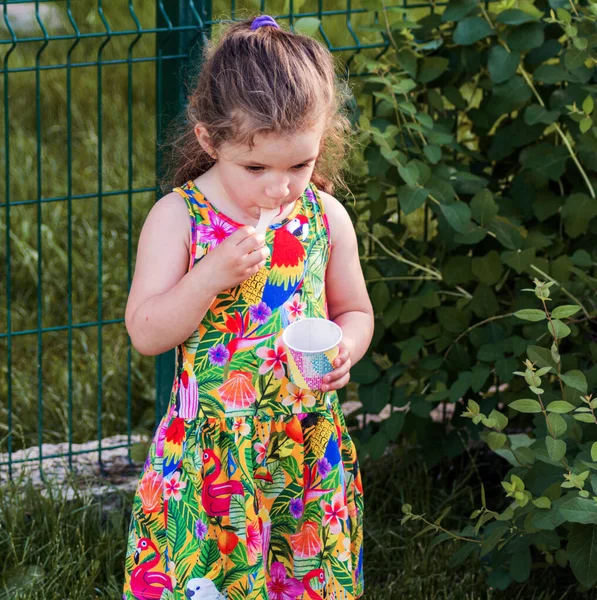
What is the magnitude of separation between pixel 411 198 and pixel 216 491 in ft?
3.20

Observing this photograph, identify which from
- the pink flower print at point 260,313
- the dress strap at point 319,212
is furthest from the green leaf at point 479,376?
the pink flower print at point 260,313

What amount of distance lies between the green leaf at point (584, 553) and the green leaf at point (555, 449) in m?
0.23

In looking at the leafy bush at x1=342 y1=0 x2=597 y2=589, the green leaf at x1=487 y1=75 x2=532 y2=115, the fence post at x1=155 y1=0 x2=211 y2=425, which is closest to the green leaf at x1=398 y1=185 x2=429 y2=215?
the leafy bush at x1=342 y1=0 x2=597 y2=589

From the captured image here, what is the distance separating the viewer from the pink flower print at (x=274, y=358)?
205 centimetres

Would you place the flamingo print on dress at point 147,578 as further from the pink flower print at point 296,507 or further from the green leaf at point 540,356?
the green leaf at point 540,356

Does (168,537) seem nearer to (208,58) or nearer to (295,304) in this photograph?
(295,304)

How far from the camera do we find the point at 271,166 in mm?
1899

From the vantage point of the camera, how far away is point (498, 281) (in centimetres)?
284

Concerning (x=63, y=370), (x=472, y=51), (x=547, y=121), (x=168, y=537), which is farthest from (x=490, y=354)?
(x=63, y=370)

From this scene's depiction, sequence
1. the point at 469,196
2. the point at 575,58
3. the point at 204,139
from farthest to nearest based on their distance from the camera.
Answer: the point at 469,196 → the point at 575,58 → the point at 204,139

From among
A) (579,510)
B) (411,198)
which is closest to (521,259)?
(411,198)

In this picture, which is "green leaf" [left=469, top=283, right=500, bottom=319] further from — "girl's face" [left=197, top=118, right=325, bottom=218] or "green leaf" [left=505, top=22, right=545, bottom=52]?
"girl's face" [left=197, top=118, right=325, bottom=218]

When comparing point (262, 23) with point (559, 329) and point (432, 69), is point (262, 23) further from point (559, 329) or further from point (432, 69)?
point (432, 69)

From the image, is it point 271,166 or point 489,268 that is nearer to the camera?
point 271,166
